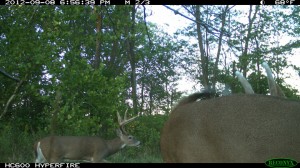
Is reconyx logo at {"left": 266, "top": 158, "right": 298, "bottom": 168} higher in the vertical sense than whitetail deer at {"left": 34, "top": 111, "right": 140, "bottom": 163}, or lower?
lower

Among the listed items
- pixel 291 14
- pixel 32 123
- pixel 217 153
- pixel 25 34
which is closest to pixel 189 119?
pixel 217 153

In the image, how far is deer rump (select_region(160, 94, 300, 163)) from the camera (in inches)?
57.9

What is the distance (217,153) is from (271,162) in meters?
0.19

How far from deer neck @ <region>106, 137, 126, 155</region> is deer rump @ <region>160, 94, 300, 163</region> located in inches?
486

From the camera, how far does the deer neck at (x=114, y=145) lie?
549 inches

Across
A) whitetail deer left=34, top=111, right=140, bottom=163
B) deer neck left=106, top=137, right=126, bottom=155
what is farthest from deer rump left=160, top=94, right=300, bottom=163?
deer neck left=106, top=137, right=126, bottom=155

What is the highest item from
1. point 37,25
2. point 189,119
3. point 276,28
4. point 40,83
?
point 276,28

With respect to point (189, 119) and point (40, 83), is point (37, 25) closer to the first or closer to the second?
point (40, 83)

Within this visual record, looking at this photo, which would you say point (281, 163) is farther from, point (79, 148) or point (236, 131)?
point (79, 148)

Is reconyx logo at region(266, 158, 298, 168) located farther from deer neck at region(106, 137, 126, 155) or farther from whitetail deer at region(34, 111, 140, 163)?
deer neck at region(106, 137, 126, 155)

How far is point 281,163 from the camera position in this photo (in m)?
1.41

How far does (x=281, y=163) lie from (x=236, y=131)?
19 cm

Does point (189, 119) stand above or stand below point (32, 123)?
below

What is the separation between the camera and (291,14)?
22.6m
